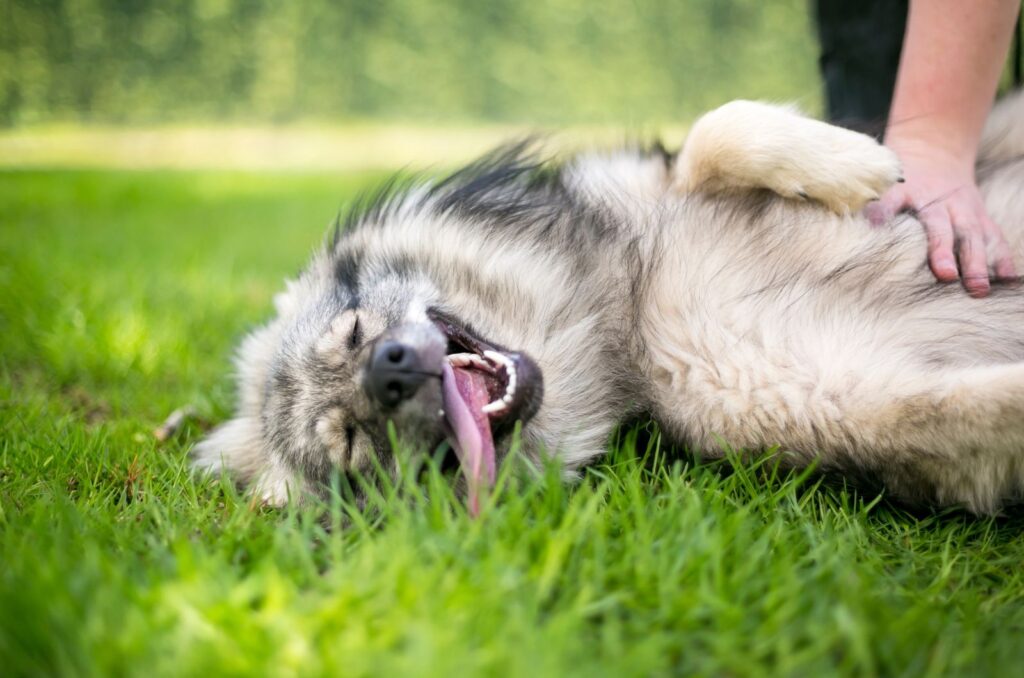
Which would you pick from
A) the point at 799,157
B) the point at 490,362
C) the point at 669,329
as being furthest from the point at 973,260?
the point at 490,362

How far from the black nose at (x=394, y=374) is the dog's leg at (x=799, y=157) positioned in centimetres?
115

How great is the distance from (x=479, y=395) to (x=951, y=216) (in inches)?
60.8

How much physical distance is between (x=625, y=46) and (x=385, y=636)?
50.6 ft

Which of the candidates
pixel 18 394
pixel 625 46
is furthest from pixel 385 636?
pixel 625 46

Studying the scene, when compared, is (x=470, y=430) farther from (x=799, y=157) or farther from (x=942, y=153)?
(x=942, y=153)

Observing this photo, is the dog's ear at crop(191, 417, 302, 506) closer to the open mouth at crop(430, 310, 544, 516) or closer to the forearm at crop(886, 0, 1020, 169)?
the open mouth at crop(430, 310, 544, 516)

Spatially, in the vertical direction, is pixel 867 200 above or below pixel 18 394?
above

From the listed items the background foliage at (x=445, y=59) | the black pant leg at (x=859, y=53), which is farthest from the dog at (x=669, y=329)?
the background foliage at (x=445, y=59)

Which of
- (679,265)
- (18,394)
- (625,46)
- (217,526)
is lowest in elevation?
(18,394)

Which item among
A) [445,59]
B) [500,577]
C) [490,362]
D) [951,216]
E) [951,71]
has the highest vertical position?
[445,59]

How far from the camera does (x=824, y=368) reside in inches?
85.4

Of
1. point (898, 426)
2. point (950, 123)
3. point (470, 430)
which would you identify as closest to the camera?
point (898, 426)

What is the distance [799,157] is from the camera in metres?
2.41

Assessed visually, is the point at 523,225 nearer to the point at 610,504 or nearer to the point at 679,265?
the point at 679,265
